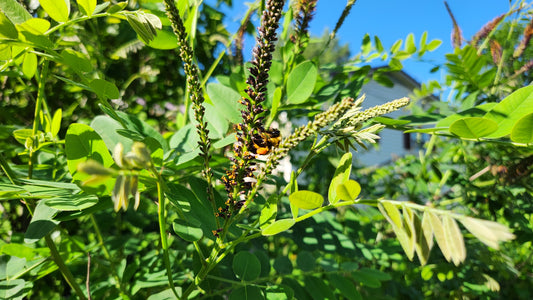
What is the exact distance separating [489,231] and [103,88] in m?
0.61

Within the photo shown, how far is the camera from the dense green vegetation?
475mm

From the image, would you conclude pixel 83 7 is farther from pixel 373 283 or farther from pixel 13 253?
pixel 373 283

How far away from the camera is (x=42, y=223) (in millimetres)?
516

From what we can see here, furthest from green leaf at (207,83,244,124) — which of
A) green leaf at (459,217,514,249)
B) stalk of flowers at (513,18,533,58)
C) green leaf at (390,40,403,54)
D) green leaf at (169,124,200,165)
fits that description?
stalk of flowers at (513,18,533,58)

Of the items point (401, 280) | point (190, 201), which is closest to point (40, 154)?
point (190, 201)

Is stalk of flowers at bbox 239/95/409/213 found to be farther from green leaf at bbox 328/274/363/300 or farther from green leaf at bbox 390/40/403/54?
green leaf at bbox 390/40/403/54

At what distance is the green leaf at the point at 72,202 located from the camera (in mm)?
482

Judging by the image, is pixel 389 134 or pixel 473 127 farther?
pixel 389 134

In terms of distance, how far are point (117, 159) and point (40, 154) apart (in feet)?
2.38

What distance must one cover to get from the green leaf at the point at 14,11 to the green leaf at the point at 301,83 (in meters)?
0.54

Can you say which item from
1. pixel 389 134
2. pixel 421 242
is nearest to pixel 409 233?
pixel 421 242

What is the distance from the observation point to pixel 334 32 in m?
0.90

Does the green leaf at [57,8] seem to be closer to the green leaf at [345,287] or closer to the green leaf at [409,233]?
the green leaf at [409,233]

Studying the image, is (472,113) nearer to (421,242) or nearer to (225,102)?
(421,242)
